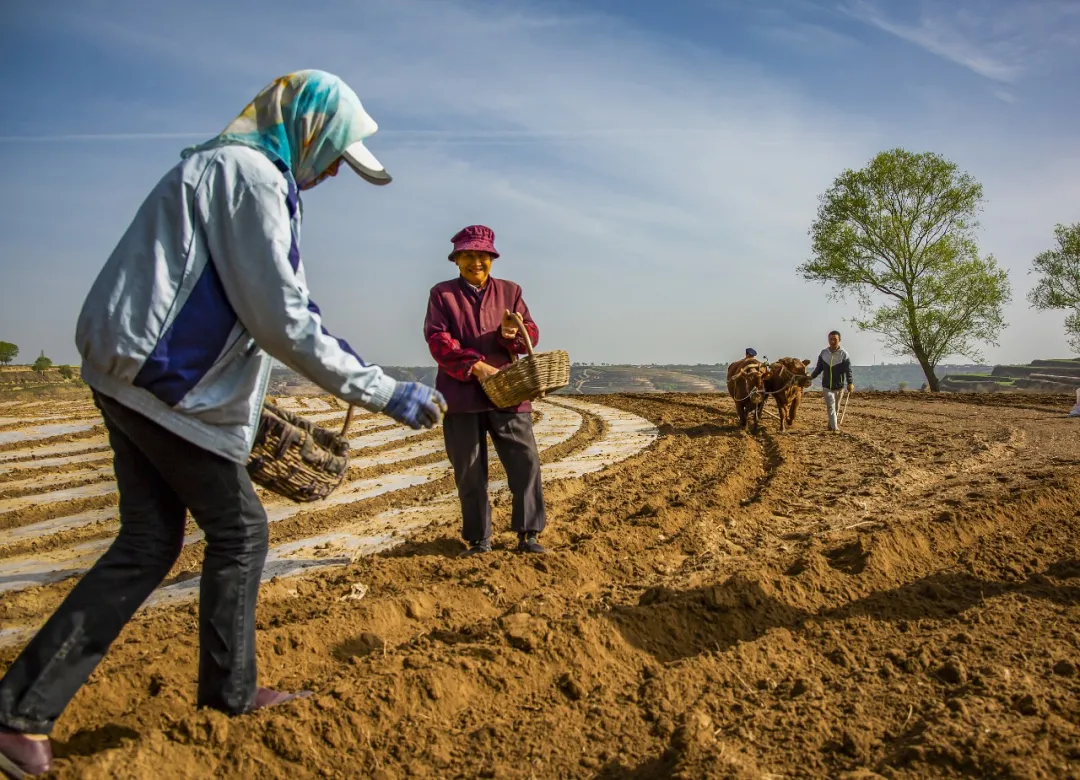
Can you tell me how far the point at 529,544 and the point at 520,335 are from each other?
4.02ft

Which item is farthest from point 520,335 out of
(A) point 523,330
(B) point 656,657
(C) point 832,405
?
(C) point 832,405

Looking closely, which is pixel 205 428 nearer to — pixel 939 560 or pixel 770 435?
pixel 939 560

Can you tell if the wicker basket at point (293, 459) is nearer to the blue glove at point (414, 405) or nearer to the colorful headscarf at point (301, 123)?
the blue glove at point (414, 405)

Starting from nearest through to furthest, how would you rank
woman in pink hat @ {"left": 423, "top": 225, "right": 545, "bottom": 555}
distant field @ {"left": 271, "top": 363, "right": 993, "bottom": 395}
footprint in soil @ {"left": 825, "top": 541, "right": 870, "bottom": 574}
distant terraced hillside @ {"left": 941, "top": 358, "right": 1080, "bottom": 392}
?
footprint in soil @ {"left": 825, "top": 541, "right": 870, "bottom": 574}
woman in pink hat @ {"left": 423, "top": 225, "right": 545, "bottom": 555}
distant terraced hillside @ {"left": 941, "top": 358, "right": 1080, "bottom": 392}
distant field @ {"left": 271, "top": 363, "right": 993, "bottom": 395}

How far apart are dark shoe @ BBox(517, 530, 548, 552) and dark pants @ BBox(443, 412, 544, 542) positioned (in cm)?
4

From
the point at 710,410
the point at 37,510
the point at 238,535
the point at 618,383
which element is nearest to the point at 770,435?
the point at 710,410

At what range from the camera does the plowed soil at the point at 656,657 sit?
2387mm

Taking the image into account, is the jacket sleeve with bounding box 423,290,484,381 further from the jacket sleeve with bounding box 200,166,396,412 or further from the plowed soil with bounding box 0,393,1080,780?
the jacket sleeve with bounding box 200,166,396,412

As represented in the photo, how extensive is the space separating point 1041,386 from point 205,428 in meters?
32.1

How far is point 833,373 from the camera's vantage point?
11969mm

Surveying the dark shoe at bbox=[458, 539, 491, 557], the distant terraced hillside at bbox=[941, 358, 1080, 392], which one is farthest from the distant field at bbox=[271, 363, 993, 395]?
the dark shoe at bbox=[458, 539, 491, 557]

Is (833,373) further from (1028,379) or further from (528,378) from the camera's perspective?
(1028,379)

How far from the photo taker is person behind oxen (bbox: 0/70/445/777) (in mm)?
2217

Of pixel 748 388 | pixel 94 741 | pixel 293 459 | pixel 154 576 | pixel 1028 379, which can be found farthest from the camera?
pixel 1028 379
